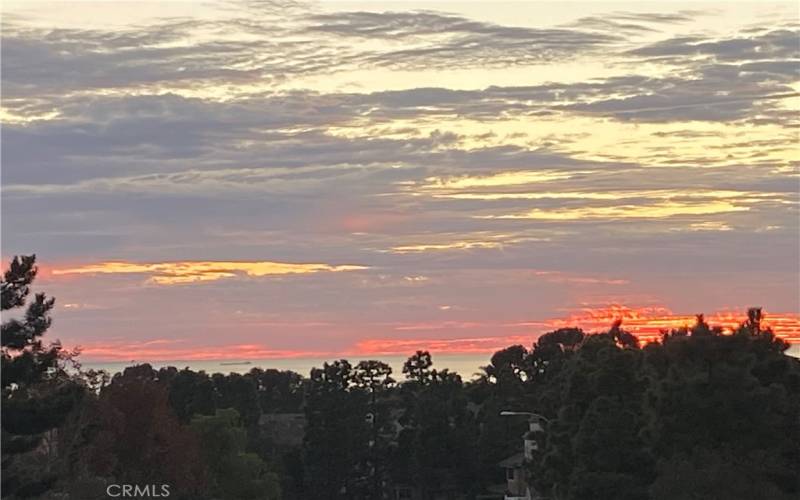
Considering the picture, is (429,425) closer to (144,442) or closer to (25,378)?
(144,442)

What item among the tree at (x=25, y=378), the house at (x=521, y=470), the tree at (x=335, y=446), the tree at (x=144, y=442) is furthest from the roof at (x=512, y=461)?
the tree at (x=25, y=378)

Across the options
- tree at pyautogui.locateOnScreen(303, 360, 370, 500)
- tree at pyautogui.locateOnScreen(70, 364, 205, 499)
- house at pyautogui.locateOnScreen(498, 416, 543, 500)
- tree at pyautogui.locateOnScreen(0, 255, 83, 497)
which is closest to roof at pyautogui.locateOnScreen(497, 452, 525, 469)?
house at pyautogui.locateOnScreen(498, 416, 543, 500)

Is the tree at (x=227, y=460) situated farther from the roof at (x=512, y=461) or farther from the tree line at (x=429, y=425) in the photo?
the roof at (x=512, y=461)

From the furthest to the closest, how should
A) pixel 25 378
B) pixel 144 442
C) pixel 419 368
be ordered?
1. pixel 419 368
2. pixel 144 442
3. pixel 25 378

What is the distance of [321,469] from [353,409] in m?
5.38

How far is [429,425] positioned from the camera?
330ft

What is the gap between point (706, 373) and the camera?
4434 cm

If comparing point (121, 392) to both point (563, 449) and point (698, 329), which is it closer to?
point (563, 449)

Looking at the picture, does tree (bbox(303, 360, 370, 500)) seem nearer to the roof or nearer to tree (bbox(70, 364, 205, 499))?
the roof

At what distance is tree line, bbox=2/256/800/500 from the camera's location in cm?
4388

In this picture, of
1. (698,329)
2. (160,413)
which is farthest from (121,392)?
(698,329)

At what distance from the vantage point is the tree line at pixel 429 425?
43.9m

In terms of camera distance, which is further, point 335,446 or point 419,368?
point 419,368

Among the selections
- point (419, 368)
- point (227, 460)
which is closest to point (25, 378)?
point (227, 460)
